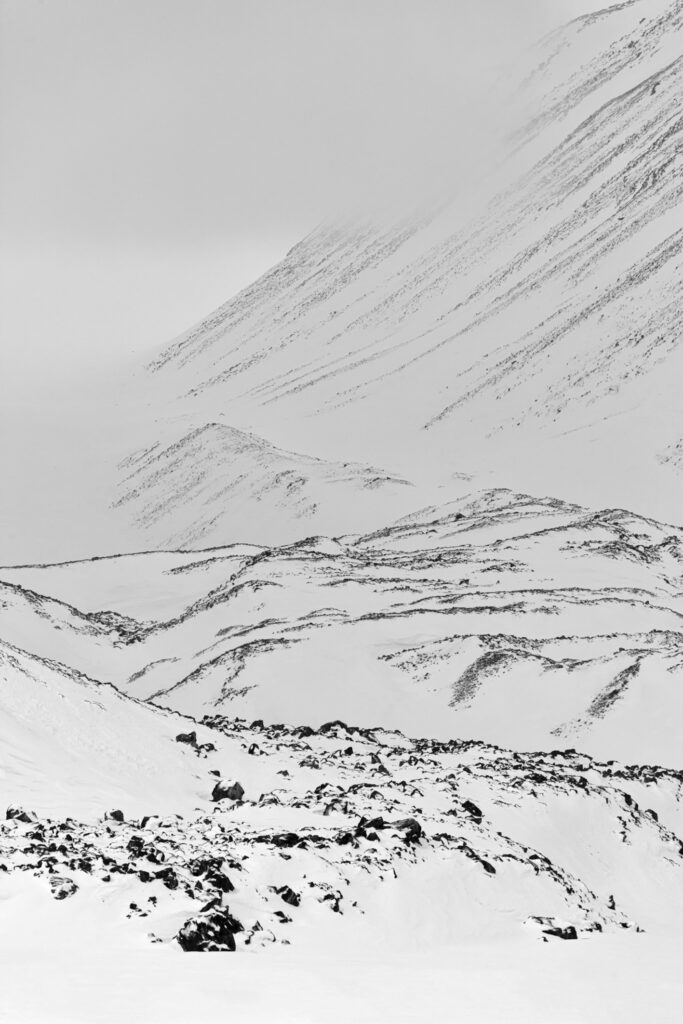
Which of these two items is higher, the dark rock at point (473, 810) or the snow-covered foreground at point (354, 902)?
the snow-covered foreground at point (354, 902)

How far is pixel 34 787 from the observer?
16.6 meters

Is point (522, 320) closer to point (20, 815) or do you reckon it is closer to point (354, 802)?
point (354, 802)

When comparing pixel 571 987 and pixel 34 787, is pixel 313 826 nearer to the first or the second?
pixel 34 787

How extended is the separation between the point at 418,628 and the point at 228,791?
23948mm

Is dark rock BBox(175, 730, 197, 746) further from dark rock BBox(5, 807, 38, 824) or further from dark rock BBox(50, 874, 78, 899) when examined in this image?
dark rock BBox(50, 874, 78, 899)

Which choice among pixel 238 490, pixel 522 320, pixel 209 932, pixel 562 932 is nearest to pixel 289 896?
pixel 209 932

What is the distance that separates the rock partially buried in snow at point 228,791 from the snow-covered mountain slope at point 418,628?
14.7 metres

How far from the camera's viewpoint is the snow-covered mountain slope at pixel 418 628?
1341 inches

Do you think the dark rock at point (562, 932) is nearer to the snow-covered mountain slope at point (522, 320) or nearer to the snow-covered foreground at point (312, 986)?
the snow-covered foreground at point (312, 986)

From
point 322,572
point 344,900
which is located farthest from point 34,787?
point 322,572

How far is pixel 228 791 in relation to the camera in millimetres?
19359

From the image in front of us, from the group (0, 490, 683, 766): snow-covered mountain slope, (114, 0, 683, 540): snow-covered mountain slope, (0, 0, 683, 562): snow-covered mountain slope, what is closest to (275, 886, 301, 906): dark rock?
(0, 490, 683, 766): snow-covered mountain slope

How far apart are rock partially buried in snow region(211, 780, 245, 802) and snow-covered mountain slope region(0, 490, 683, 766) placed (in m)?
14.7

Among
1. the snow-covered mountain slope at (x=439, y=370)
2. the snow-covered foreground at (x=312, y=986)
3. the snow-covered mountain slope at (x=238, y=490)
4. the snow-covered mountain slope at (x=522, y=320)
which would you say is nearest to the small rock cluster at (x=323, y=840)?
the snow-covered foreground at (x=312, y=986)
